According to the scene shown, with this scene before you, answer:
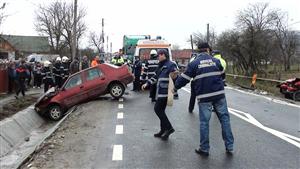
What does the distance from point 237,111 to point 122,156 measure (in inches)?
260

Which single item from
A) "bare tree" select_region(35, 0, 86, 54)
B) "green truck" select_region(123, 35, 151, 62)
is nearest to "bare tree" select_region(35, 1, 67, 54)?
"bare tree" select_region(35, 0, 86, 54)

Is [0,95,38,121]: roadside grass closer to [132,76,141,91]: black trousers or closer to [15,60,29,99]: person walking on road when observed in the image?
[15,60,29,99]: person walking on road

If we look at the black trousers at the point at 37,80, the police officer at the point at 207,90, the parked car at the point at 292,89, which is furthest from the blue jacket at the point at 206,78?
the black trousers at the point at 37,80

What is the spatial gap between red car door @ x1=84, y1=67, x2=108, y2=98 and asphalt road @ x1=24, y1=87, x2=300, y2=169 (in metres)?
2.58

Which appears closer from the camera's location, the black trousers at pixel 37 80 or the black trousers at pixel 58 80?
the black trousers at pixel 58 80

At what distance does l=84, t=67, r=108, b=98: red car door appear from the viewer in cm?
1605

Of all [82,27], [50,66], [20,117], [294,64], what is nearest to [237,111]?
[20,117]

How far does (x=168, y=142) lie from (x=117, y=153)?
4.03ft

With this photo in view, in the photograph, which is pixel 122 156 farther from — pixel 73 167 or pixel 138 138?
pixel 138 138

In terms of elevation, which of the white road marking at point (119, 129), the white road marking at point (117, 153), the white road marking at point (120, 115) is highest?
the white road marking at point (120, 115)

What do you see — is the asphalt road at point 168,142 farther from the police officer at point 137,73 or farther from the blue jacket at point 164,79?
the police officer at point 137,73

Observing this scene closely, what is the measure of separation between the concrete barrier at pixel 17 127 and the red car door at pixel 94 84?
2.15 m

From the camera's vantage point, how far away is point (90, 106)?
1474 cm

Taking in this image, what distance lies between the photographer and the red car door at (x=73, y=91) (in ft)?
52.4
